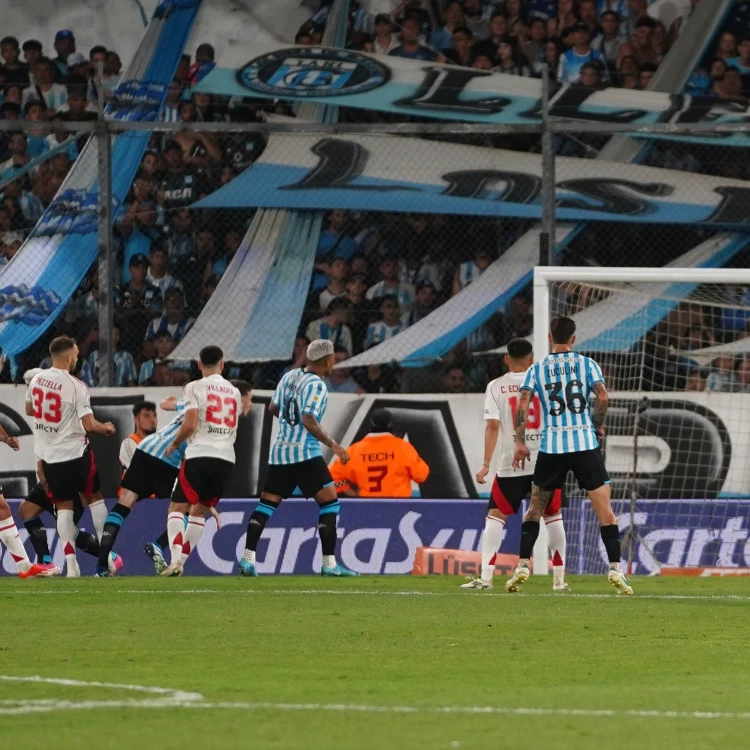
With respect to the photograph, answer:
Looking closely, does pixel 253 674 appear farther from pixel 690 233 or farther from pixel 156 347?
pixel 690 233

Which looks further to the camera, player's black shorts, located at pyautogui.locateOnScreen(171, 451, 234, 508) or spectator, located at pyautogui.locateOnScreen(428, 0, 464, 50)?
spectator, located at pyautogui.locateOnScreen(428, 0, 464, 50)

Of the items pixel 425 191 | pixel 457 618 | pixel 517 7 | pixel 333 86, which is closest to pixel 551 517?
pixel 457 618

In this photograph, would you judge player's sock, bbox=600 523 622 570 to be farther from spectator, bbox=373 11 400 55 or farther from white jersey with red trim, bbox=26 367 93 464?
spectator, bbox=373 11 400 55

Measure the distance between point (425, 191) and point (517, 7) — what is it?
11.1 feet

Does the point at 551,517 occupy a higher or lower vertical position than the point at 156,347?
lower

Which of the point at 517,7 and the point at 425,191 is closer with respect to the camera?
the point at 425,191

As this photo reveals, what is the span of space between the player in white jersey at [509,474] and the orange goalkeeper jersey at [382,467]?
2.12 metres

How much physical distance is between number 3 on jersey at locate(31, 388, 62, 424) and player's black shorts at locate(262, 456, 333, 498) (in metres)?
1.87

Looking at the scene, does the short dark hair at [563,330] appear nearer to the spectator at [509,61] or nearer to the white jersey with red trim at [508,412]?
the white jersey with red trim at [508,412]

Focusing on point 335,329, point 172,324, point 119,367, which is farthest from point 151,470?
point 335,329

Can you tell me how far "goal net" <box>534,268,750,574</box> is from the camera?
14843 millimetres

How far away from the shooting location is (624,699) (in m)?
5.55

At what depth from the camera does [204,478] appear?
13008 millimetres

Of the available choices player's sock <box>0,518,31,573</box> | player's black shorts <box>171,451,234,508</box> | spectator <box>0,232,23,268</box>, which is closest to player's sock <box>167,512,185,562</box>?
player's black shorts <box>171,451,234,508</box>
